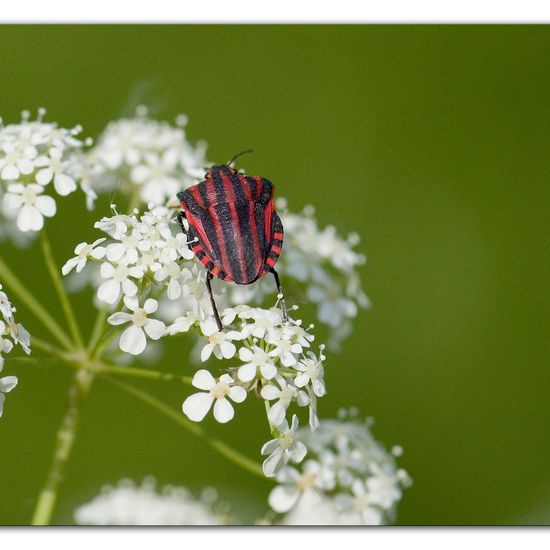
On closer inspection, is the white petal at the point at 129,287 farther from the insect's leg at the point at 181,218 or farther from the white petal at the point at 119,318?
the insect's leg at the point at 181,218

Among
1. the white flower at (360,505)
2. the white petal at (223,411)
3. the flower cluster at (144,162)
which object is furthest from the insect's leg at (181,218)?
the white flower at (360,505)

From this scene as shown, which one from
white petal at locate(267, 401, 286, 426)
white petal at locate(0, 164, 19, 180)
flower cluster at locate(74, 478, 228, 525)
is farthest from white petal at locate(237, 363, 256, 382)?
flower cluster at locate(74, 478, 228, 525)

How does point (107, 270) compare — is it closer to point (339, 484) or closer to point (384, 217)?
point (339, 484)

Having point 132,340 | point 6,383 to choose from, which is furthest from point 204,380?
point 6,383

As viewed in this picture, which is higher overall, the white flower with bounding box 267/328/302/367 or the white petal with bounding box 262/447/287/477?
the white flower with bounding box 267/328/302/367

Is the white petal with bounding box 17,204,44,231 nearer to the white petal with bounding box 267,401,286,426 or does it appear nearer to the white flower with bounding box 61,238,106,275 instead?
the white flower with bounding box 61,238,106,275
